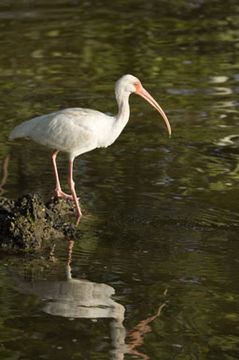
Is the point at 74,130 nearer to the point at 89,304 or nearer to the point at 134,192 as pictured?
the point at 134,192

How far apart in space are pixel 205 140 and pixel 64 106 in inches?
95.4

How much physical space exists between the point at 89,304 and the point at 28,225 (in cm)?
127

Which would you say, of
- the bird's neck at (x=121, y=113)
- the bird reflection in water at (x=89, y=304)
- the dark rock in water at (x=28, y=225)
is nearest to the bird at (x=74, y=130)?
the bird's neck at (x=121, y=113)

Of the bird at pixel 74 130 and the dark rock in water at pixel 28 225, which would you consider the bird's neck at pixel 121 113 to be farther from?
the dark rock in water at pixel 28 225

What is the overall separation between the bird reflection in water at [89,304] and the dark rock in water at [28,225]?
1.73ft

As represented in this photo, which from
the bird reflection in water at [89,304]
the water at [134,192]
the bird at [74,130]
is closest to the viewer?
the bird reflection in water at [89,304]

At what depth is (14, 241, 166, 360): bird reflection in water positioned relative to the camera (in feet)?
22.0

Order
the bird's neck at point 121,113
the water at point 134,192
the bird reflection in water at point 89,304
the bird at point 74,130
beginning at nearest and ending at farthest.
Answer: the bird reflection in water at point 89,304, the water at point 134,192, the bird at point 74,130, the bird's neck at point 121,113

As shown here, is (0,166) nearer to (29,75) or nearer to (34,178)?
(34,178)

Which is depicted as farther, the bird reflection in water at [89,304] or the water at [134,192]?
the water at [134,192]

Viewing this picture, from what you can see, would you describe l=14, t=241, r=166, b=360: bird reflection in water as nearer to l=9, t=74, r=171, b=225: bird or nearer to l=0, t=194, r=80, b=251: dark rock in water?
l=0, t=194, r=80, b=251: dark rock in water

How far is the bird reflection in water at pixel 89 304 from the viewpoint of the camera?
22.0ft

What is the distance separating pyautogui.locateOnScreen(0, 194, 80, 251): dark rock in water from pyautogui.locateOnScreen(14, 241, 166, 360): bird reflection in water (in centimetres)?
53

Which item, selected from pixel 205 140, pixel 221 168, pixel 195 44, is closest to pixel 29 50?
pixel 195 44
